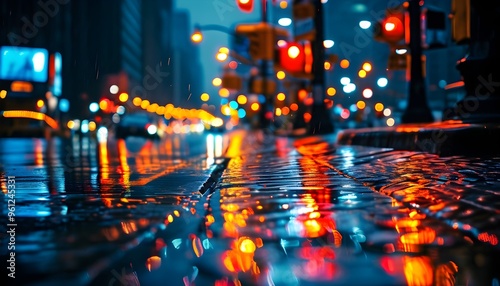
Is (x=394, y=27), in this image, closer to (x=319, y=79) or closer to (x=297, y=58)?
(x=297, y=58)

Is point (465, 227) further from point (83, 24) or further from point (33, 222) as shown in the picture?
point (83, 24)

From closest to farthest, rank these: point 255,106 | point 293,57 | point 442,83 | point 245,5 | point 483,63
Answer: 1. point 483,63
2. point 245,5
3. point 293,57
4. point 442,83
5. point 255,106

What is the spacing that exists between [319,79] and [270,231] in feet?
83.9

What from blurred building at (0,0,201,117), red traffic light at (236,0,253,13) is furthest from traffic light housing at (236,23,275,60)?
blurred building at (0,0,201,117)

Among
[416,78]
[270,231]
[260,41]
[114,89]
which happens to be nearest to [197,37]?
[260,41]

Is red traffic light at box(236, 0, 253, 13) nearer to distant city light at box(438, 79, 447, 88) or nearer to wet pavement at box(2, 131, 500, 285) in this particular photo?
wet pavement at box(2, 131, 500, 285)

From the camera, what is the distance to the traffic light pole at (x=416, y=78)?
1947cm

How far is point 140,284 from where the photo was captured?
3.21 meters

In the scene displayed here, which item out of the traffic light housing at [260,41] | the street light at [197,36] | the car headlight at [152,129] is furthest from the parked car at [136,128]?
the traffic light housing at [260,41]

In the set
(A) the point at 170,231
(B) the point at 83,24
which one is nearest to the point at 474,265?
(A) the point at 170,231

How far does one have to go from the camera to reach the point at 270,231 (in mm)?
4629

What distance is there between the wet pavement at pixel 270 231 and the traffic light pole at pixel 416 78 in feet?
38.2

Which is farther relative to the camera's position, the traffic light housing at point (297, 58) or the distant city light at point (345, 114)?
the distant city light at point (345, 114)

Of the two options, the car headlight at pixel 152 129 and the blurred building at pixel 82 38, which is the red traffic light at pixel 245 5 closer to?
the car headlight at pixel 152 129
